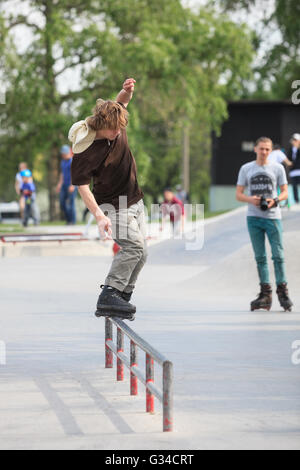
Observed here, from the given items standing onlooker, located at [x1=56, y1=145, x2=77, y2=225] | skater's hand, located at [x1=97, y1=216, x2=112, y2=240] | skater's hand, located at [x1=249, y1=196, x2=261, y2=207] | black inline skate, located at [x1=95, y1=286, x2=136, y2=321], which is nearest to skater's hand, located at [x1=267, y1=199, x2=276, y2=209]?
skater's hand, located at [x1=249, y1=196, x2=261, y2=207]

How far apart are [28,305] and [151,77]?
26728 millimetres

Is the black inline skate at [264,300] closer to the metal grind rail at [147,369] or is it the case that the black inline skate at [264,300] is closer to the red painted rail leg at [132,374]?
the metal grind rail at [147,369]

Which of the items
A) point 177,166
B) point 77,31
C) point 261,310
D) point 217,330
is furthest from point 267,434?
point 177,166

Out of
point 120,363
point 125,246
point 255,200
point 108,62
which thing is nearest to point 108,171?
point 125,246

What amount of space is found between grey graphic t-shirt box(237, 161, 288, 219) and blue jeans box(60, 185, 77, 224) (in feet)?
40.2

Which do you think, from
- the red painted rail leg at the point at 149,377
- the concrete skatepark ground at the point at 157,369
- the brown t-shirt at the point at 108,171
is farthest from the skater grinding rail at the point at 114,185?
the red painted rail leg at the point at 149,377

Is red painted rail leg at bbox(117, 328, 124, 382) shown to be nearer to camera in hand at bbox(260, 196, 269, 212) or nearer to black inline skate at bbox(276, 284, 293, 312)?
camera in hand at bbox(260, 196, 269, 212)

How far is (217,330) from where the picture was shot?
955 centimetres

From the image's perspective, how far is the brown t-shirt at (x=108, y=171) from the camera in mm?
6559

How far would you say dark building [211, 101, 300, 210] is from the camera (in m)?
44.8

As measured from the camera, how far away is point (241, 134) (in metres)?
46.0

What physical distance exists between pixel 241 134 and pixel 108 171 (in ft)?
131

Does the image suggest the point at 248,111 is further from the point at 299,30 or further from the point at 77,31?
the point at 77,31

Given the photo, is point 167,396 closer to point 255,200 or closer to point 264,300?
point 255,200
